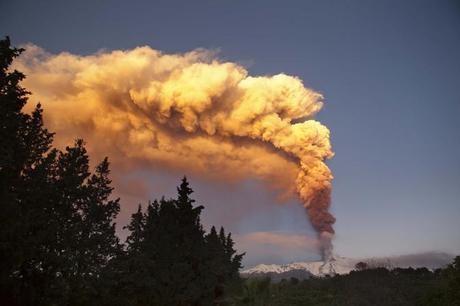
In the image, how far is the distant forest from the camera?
24703 millimetres

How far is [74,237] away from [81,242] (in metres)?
1.61

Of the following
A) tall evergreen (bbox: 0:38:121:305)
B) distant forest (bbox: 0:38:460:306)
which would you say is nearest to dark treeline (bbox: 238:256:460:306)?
distant forest (bbox: 0:38:460:306)

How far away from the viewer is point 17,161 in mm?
26453

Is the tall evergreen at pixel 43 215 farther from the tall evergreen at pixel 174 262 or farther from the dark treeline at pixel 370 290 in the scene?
the dark treeline at pixel 370 290

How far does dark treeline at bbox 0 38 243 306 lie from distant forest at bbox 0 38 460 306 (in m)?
0.08

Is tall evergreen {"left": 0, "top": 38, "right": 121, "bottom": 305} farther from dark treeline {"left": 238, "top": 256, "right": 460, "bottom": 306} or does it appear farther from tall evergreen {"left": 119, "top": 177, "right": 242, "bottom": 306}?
dark treeline {"left": 238, "top": 256, "right": 460, "bottom": 306}

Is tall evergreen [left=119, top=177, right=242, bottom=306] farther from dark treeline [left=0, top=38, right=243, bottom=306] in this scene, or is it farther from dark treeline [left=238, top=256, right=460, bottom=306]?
dark treeline [left=238, top=256, right=460, bottom=306]

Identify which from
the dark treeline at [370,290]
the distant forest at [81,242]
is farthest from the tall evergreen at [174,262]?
the dark treeline at [370,290]

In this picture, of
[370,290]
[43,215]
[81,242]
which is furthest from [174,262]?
[370,290]

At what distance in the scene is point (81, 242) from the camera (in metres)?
36.1

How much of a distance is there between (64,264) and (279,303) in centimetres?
5657

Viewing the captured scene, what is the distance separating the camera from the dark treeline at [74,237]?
24.6 metres

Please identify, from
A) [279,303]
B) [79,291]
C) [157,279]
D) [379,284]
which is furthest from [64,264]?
[379,284]

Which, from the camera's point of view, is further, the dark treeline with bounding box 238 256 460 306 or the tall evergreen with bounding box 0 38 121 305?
the dark treeline with bounding box 238 256 460 306
